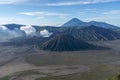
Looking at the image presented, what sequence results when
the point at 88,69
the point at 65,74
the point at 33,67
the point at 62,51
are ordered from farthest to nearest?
1. the point at 62,51
2. the point at 33,67
3. the point at 88,69
4. the point at 65,74

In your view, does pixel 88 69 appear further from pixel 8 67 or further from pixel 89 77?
pixel 8 67

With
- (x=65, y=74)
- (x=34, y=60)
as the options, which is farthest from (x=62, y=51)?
(x=65, y=74)

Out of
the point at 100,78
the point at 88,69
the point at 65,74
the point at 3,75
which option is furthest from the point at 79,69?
the point at 3,75

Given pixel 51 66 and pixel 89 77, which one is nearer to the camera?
pixel 89 77

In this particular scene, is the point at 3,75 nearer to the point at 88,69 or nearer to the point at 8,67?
the point at 8,67

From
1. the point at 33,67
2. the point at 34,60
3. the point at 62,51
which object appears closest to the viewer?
the point at 33,67

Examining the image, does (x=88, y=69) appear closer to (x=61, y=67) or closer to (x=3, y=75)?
(x=61, y=67)

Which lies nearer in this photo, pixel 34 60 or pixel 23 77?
pixel 23 77

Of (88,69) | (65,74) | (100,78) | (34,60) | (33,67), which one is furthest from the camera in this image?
(34,60)

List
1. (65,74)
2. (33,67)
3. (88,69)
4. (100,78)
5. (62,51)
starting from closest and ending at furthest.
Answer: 1. (100,78)
2. (65,74)
3. (88,69)
4. (33,67)
5. (62,51)
